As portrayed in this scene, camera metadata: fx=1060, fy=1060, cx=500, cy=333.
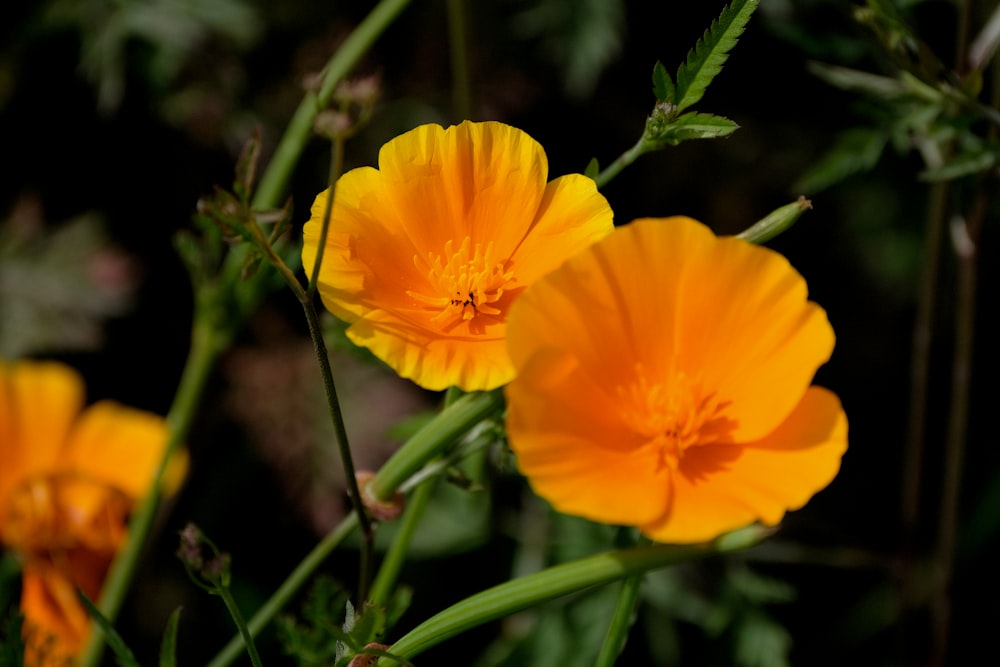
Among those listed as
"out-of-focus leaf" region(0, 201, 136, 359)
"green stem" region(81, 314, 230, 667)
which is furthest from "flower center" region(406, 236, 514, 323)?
"out-of-focus leaf" region(0, 201, 136, 359)

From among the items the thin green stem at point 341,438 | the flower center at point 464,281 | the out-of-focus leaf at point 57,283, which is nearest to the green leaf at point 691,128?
the flower center at point 464,281

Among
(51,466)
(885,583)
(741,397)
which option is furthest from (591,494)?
(885,583)

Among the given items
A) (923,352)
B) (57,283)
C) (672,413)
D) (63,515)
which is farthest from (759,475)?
(57,283)

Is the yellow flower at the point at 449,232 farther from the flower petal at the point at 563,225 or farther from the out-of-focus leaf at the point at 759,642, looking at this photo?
the out-of-focus leaf at the point at 759,642

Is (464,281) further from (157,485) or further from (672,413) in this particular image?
(157,485)

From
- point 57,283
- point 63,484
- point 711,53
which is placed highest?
point 711,53

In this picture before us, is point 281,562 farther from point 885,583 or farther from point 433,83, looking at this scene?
point 885,583
